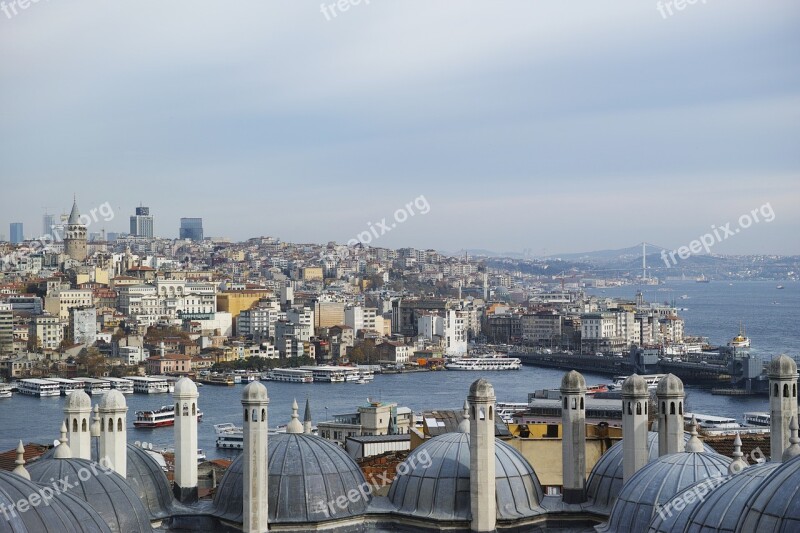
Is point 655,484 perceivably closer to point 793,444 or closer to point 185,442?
point 793,444

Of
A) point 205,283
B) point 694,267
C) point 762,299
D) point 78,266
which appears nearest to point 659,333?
point 205,283

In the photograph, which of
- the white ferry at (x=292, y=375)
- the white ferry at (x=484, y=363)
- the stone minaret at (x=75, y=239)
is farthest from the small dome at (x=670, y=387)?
the stone minaret at (x=75, y=239)

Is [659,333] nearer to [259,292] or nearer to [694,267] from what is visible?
[259,292]

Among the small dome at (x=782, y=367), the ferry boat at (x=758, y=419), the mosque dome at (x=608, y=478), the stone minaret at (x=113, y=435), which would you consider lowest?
the ferry boat at (x=758, y=419)

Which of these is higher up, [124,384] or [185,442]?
[185,442]

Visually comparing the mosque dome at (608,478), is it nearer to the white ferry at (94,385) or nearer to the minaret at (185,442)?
the minaret at (185,442)

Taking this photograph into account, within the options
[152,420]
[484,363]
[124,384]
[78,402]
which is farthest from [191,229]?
[78,402]
